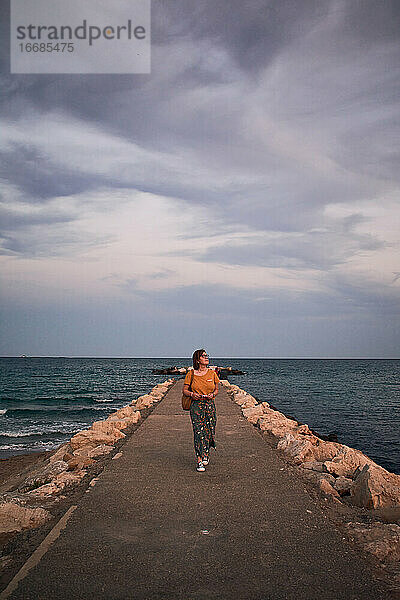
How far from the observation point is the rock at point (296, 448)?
7.26 meters

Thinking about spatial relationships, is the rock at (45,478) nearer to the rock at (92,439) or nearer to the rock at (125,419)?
the rock at (92,439)

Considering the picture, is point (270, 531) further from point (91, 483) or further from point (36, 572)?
point (91, 483)

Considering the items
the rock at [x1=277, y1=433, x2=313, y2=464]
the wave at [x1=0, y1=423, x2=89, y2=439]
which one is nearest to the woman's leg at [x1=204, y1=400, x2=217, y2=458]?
the rock at [x1=277, y1=433, x2=313, y2=464]

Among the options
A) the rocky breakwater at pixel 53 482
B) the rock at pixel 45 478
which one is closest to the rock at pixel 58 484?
the rocky breakwater at pixel 53 482

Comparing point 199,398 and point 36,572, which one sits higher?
point 199,398

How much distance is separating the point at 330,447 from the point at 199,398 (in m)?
2.58

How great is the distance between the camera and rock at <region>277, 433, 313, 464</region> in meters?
7.26

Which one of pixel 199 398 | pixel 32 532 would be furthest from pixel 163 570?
pixel 199 398

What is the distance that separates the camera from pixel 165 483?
5922 millimetres

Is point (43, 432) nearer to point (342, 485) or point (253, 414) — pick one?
point (253, 414)

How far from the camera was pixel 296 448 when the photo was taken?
7590mm

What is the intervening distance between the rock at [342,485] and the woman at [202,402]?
1642 mm

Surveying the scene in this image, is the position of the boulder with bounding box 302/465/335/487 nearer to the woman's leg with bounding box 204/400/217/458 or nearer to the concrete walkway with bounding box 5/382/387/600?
the concrete walkway with bounding box 5/382/387/600

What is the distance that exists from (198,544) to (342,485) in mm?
2363
